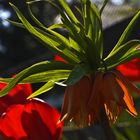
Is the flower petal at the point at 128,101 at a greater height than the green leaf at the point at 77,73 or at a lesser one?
lesser

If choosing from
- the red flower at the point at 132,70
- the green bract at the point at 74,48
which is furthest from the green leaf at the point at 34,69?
the red flower at the point at 132,70

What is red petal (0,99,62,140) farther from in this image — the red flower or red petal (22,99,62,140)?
the red flower

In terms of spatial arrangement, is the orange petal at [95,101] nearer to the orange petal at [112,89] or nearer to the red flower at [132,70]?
the orange petal at [112,89]

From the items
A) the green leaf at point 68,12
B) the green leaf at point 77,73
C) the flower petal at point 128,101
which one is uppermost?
the green leaf at point 68,12

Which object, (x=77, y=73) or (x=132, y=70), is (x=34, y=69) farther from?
(x=132, y=70)

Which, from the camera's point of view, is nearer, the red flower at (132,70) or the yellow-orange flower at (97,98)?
the yellow-orange flower at (97,98)

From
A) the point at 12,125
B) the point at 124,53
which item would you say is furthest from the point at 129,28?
the point at 12,125

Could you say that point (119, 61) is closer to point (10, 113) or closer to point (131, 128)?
point (10, 113)
